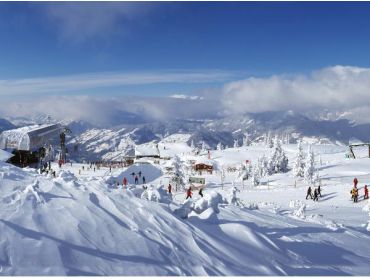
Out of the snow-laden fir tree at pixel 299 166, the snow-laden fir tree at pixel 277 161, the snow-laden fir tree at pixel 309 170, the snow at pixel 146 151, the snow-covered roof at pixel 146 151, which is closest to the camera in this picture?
the snow-laden fir tree at pixel 309 170

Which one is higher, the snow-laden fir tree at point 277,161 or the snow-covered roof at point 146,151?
the snow-covered roof at point 146,151

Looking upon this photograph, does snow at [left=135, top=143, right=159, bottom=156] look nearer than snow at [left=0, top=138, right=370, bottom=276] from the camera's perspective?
No

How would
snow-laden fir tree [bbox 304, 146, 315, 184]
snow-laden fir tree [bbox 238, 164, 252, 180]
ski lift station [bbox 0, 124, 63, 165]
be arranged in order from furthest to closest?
1. snow-laden fir tree [bbox 238, 164, 252, 180]
2. snow-laden fir tree [bbox 304, 146, 315, 184]
3. ski lift station [bbox 0, 124, 63, 165]

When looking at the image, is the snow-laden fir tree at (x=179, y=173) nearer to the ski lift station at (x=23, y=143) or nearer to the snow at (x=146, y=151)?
the ski lift station at (x=23, y=143)

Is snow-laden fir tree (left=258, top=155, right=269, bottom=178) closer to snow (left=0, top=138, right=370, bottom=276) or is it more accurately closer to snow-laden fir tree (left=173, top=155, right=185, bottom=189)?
snow-laden fir tree (left=173, top=155, right=185, bottom=189)

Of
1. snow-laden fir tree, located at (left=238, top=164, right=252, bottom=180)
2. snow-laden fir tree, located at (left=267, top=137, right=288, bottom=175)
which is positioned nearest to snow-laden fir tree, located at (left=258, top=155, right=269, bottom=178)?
snow-laden fir tree, located at (left=267, top=137, right=288, bottom=175)

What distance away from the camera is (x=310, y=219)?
16812 millimetres

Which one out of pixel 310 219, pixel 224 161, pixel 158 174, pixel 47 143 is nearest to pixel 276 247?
pixel 310 219

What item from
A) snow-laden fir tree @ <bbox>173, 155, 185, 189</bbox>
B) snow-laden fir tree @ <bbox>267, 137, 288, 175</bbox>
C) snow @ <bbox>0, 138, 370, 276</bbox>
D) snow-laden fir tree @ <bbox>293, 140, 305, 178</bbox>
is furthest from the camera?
snow-laden fir tree @ <bbox>267, 137, 288, 175</bbox>

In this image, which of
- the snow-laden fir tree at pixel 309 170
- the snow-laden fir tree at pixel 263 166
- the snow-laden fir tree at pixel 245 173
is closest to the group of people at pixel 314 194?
the snow-laden fir tree at pixel 309 170

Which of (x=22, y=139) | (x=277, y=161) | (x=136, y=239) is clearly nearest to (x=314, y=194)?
(x=136, y=239)

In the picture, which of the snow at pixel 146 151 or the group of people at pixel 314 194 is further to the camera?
the snow at pixel 146 151

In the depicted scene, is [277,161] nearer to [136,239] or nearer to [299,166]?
[299,166]

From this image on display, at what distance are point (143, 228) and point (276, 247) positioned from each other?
3.12m
